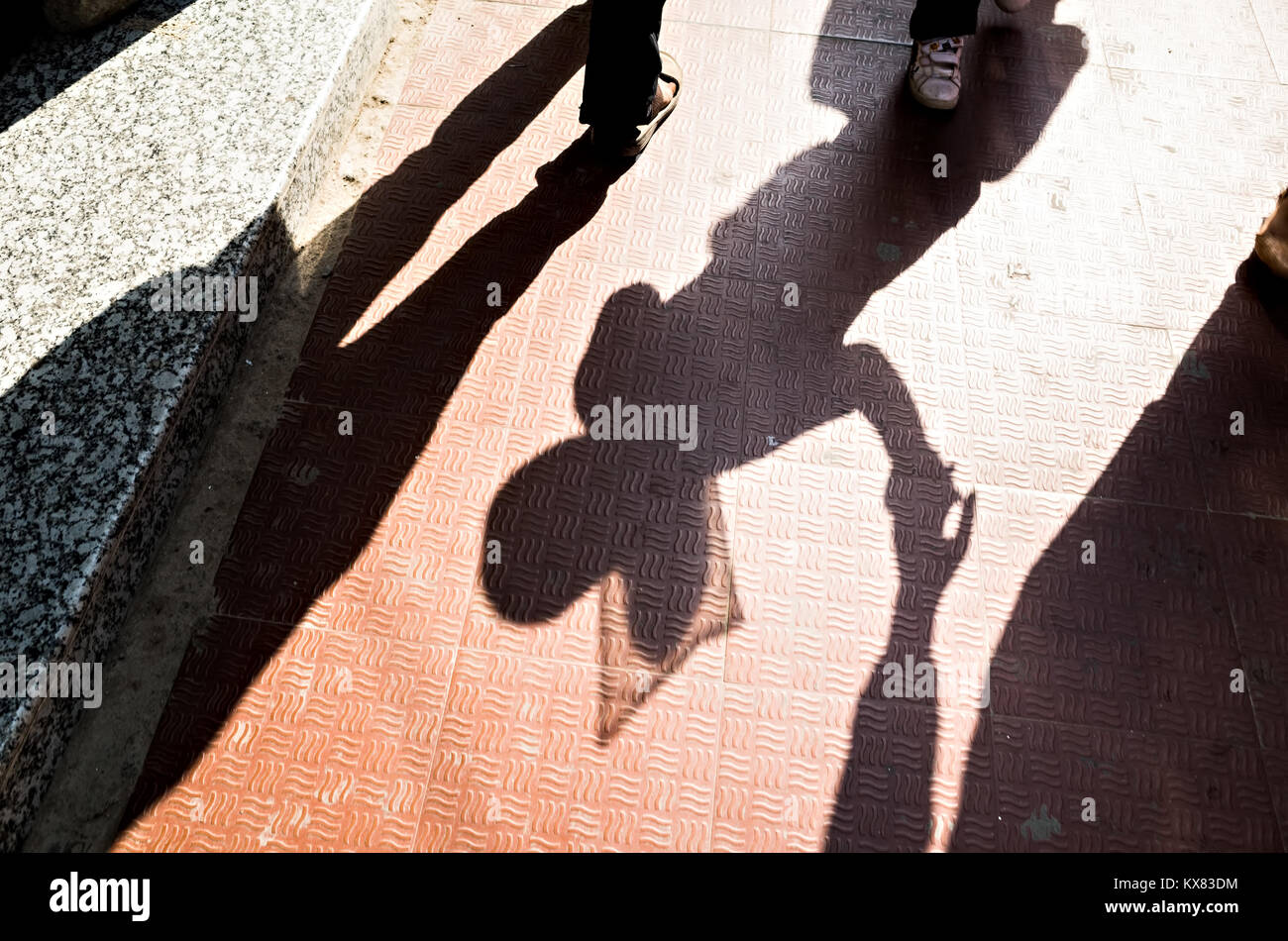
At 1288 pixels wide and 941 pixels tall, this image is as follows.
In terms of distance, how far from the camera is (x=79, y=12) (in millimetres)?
3182

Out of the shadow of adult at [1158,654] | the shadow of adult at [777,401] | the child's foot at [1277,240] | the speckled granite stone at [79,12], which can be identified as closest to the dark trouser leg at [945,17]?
the shadow of adult at [777,401]

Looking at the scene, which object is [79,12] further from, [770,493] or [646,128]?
[770,493]

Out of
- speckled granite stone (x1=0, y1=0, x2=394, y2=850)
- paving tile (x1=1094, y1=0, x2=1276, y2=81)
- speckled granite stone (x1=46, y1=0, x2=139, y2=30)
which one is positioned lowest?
speckled granite stone (x1=0, y1=0, x2=394, y2=850)

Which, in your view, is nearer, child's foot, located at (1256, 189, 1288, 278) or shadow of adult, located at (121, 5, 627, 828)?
shadow of adult, located at (121, 5, 627, 828)

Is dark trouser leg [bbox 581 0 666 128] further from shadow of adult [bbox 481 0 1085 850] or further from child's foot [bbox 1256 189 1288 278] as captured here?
child's foot [bbox 1256 189 1288 278]

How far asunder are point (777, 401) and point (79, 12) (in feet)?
9.85

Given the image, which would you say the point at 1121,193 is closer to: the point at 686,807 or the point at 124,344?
the point at 686,807

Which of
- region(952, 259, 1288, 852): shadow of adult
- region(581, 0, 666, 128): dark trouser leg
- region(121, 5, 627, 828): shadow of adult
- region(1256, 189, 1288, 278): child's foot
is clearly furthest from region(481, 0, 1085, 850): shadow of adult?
region(1256, 189, 1288, 278): child's foot

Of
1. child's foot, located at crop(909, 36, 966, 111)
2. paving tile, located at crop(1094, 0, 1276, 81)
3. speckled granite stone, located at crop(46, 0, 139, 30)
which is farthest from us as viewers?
paving tile, located at crop(1094, 0, 1276, 81)

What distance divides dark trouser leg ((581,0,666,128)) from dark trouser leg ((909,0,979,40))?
4.02 feet

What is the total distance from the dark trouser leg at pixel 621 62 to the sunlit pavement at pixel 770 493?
0.30 metres

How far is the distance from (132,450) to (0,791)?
91 centimetres

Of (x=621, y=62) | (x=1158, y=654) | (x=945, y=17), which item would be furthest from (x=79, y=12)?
(x=1158, y=654)

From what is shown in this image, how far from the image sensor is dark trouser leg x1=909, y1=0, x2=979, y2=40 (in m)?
3.44
